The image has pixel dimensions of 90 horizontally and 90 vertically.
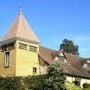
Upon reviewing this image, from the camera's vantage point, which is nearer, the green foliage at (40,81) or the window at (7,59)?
the green foliage at (40,81)

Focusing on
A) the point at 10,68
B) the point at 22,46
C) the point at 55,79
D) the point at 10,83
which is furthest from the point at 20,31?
the point at 55,79

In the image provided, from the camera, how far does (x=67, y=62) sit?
177 feet

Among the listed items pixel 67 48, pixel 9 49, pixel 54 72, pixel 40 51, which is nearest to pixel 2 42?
pixel 9 49

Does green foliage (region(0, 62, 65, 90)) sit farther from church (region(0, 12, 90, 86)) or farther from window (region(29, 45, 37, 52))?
window (region(29, 45, 37, 52))

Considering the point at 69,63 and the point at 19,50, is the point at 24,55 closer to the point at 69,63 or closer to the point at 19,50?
the point at 19,50

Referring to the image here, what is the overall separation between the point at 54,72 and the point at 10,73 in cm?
1087

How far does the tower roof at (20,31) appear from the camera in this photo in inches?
1892

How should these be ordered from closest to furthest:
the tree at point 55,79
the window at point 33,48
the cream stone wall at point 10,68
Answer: the tree at point 55,79 → the cream stone wall at point 10,68 → the window at point 33,48

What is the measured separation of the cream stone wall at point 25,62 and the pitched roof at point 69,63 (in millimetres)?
1493

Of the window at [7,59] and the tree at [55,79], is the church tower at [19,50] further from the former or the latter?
the tree at [55,79]

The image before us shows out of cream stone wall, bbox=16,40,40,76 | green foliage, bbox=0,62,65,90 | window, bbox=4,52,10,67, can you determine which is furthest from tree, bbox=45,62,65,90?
window, bbox=4,52,10,67

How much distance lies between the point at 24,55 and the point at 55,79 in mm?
10964

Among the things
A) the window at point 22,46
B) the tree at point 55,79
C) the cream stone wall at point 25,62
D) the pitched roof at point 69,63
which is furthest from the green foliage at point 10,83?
the pitched roof at point 69,63

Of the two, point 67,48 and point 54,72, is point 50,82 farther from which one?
point 67,48
